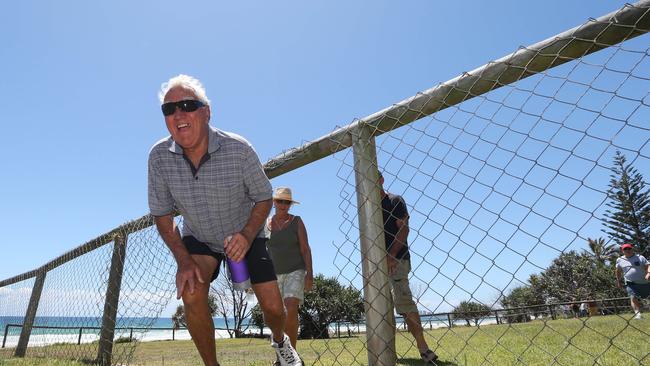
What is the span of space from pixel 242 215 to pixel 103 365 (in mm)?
3225

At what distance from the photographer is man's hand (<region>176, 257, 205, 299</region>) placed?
238 centimetres

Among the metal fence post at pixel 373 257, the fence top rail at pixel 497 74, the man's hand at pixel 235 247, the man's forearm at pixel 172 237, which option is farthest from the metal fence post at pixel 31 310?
the metal fence post at pixel 373 257

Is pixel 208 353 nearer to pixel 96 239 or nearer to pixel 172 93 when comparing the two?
pixel 172 93

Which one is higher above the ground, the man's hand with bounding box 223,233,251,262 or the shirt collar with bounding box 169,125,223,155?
the shirt collar with bounding box 169,125,223,155

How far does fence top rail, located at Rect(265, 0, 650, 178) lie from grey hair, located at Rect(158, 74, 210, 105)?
1054 mm

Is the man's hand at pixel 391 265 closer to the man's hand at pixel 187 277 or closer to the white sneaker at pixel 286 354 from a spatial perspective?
the white sneaker at pixel 286 354

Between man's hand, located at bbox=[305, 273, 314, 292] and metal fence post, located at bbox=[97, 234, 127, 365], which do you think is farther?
metal fence post, located at bbox=[97, 234, 127, 365]

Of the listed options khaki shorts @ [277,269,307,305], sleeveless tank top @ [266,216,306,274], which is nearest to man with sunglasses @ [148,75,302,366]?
khaki shorts @ [277,269,307,305]

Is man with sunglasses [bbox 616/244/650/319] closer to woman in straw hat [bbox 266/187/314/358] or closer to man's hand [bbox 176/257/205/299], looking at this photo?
woman in straw hat [bbox 266/187/314/358]

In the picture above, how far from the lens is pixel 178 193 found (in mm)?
2713

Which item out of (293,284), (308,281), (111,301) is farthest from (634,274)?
(111,301)

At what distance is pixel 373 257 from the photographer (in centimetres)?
281

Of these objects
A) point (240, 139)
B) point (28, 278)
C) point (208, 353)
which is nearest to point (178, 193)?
point (240, 139)

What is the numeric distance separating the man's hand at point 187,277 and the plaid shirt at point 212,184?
13.6 inches
